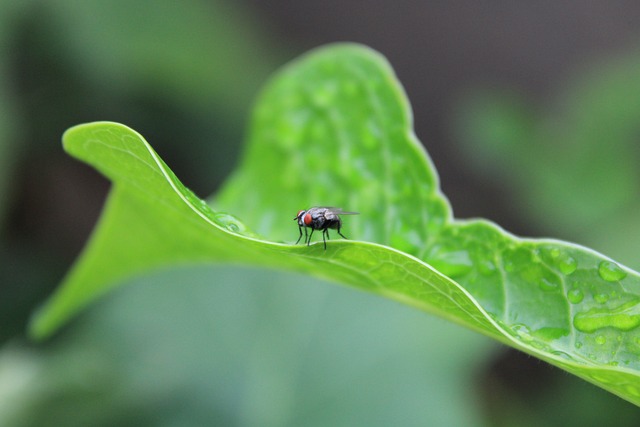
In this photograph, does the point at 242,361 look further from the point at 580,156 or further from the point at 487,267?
the point at 580,156

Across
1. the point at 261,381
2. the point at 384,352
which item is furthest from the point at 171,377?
the point at 384,352

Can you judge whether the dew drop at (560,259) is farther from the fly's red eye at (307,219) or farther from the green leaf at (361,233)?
the fly's red eye at (307,219)

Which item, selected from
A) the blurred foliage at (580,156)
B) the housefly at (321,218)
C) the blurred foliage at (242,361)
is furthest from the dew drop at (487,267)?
the blurred foliage at (580,156)

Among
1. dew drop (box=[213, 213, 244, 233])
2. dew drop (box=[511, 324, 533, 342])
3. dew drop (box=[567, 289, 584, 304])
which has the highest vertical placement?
dew drop (box=[567, 289, 584, 304])

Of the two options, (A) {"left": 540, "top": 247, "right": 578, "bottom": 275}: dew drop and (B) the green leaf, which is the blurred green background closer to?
(B) the green leaf

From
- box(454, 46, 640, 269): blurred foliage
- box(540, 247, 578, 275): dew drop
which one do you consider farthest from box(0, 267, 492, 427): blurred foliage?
box(540, 247, 578, 275): dew drop

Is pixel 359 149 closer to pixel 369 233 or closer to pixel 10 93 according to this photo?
pixel 369 233

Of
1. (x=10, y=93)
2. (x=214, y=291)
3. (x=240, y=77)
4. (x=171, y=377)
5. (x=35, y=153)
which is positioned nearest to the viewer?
(x=171, y=377)
